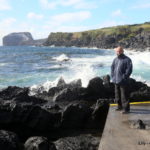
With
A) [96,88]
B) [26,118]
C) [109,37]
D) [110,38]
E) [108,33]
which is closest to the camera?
[26,118]

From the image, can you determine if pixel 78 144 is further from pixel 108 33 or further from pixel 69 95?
pixel 108 33

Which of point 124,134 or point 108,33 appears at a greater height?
point 108,33

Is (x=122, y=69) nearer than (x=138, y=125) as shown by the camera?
No

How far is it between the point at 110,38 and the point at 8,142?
116 meters

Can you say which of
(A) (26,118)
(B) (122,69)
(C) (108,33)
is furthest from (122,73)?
(C) (108,33)

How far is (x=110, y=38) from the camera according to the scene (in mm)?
121500

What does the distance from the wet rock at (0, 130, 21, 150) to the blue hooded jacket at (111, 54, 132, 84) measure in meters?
3.34

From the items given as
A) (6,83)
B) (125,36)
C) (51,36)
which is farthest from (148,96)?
(51,36)

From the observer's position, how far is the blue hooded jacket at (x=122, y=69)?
8633 millimetres

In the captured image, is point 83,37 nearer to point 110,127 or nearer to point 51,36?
point 51,36

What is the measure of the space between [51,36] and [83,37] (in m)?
36.8

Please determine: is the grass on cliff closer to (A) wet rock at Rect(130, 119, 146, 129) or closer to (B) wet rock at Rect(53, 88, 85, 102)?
(B) wet rock at Rect(53, 88, 85, 102)

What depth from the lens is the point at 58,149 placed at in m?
7.56

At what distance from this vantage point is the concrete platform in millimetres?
6262
